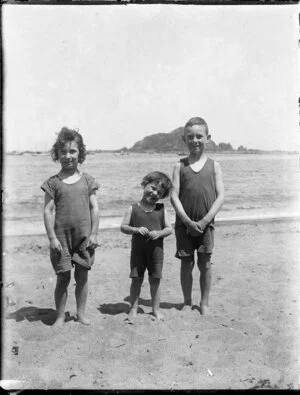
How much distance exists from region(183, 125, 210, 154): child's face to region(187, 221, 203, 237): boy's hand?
0.70 meters

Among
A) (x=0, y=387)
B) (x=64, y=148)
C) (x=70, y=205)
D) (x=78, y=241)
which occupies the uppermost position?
(x=64, y=148)

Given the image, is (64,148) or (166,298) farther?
(166,298)

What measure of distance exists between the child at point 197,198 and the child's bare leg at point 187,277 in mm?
42

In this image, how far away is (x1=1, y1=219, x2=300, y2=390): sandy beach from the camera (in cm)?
311

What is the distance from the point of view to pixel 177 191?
4.13m

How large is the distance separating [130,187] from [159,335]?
1138cm

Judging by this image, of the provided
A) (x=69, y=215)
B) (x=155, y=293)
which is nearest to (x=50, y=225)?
(x=69, y=215)

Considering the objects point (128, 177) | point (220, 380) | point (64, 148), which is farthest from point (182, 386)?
point (128, 177)

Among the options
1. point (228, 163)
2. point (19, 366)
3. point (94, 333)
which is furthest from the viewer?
point (228, 163)

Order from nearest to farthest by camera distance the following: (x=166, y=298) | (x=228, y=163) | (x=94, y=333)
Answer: (x=94, y=333) < (x=166, y=298) < (x=228, y=163)

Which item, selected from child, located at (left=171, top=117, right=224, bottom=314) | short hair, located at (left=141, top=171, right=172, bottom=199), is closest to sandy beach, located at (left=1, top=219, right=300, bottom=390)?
child, located at (left=171, top=117, right=224, bottom=314)

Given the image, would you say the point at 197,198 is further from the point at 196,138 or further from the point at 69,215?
the point at 69,215

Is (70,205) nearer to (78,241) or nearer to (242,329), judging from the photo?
(78,241)

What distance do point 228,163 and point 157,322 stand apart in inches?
708
